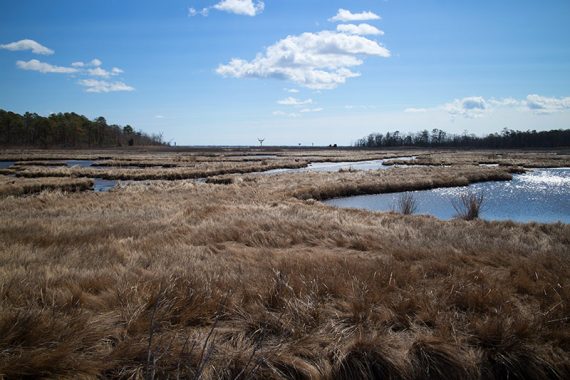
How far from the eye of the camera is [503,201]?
25250mm

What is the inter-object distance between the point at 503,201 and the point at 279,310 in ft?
81.4

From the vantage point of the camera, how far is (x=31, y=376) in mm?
3748

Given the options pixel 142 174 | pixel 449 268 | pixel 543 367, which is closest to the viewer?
pixel 543 367

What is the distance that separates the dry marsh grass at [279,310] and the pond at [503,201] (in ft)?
42.0

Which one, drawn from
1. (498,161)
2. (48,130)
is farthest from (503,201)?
(48,130)

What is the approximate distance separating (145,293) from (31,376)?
6.09 feet

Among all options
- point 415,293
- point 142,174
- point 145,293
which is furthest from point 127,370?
point 142,174

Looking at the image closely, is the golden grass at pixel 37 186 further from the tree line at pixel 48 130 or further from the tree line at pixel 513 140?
the tree line at pixel 513 140

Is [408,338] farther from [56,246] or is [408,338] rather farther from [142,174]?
[142,174]

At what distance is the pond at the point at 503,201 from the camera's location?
20406mm

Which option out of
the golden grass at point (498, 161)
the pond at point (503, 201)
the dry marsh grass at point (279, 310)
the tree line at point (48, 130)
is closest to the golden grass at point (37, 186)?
→ the dry marsh grass at point (279, 310)

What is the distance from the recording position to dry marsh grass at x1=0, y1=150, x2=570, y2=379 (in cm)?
421

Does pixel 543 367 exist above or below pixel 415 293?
below

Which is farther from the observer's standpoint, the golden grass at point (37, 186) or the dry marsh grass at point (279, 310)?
the golden grass at point (37, 186)
